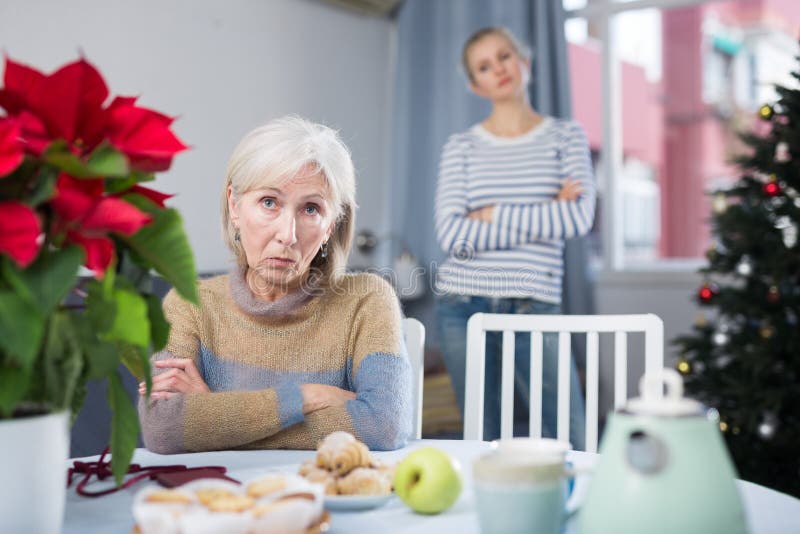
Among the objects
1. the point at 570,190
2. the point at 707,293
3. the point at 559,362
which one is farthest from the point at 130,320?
the point at 707,293

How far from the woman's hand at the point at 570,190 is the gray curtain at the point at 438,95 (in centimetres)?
126

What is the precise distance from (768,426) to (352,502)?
228 centimetres

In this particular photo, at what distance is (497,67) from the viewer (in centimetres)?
269

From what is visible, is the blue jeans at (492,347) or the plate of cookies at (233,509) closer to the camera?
the plate of cookies at (233,509)

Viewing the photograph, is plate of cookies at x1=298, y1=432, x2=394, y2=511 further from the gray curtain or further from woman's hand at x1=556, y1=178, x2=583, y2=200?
the gray curtain

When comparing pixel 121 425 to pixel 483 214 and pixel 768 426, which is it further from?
pixel 768 426

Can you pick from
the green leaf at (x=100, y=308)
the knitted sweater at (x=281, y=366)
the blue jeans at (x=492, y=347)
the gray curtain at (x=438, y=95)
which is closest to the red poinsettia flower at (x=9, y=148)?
the green leaf at (x=100, y=308)

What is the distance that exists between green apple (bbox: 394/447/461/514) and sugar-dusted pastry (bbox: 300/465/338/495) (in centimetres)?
7

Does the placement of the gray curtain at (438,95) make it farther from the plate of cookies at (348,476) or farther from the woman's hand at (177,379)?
the plate of cookies at (348,476)

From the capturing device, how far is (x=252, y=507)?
683 mm

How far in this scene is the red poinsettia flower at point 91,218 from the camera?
24.9 inches

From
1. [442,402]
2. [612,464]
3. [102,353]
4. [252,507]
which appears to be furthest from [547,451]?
[442,402]

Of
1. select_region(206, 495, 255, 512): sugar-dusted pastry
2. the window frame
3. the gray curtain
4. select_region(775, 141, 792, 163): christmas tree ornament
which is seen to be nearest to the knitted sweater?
select_region(206, 495, 255, 512): sugar-dusted pastry

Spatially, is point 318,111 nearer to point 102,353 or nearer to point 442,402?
point 442,402
